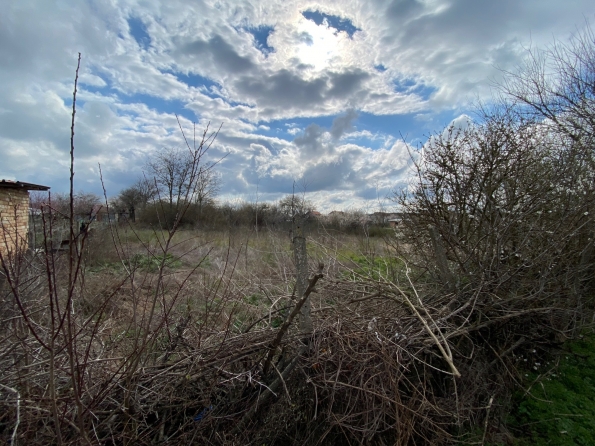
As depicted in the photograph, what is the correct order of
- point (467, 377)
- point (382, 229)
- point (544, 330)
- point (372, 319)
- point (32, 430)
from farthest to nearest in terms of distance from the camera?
1. point (382, 229)
2. point (544, 330)
3. point (467, 377)
4. point (372, 319)
5. point (32, 430)

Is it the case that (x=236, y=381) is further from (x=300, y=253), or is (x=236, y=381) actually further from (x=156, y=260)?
(x=156, y=260)

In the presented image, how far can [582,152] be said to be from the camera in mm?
5672

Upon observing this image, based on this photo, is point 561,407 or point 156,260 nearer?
point 561,407

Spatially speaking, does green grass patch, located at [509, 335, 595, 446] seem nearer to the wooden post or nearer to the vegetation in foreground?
the vegetation in foreground

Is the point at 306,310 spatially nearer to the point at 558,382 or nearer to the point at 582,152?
the point at 558,382

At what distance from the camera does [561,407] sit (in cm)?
361

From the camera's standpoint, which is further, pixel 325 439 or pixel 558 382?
pixel 558 382

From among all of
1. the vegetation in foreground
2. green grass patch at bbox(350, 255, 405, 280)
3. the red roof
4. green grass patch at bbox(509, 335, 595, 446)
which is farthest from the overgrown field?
the red roof

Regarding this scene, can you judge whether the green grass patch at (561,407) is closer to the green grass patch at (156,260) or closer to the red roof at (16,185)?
the green grass patch at (156,260)

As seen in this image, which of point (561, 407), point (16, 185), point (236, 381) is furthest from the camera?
point (16, 185)

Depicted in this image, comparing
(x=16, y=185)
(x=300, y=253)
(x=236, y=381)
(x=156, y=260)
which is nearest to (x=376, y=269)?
(x=300, y=253)

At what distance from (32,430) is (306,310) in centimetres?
183

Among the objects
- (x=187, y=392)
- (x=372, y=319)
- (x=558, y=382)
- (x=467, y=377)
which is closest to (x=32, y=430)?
(x=187, y=392)

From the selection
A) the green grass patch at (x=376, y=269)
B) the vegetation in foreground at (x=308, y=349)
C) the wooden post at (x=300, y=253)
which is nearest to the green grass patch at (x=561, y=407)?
the vegetation in foreground at (x=308, y=349)
